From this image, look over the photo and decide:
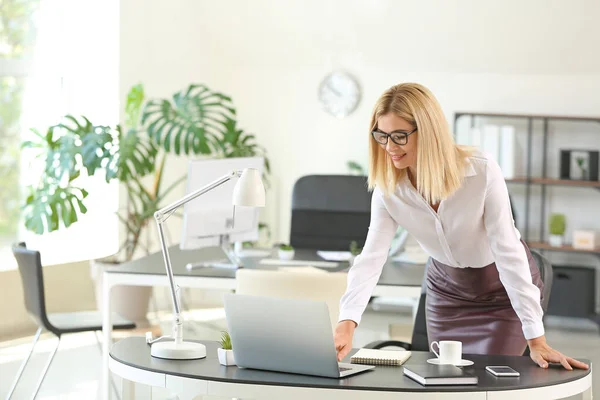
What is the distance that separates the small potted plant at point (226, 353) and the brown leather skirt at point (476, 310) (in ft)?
2.85

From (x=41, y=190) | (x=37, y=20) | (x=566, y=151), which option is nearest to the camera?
(x=41, y=190)

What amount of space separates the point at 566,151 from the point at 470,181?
4.86 meters

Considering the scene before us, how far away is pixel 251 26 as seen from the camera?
7.72 m

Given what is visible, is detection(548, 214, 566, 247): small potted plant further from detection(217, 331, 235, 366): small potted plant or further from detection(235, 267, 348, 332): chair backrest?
detection(217, 331, 235, 366): small potted plant

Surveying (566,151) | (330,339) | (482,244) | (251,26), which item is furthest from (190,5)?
(330,339)

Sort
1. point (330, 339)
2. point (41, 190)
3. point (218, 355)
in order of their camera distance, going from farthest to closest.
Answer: point (41, 190) → point (218, 355) → point (330, 339)

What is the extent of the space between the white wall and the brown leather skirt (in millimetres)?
4222

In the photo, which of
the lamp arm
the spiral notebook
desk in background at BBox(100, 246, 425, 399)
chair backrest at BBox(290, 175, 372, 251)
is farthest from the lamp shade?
chair backrest at BBox(290, 175, 372, 251)

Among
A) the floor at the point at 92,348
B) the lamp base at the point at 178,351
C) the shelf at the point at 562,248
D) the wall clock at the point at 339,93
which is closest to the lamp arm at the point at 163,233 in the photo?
the lamp base at the point at 178,351

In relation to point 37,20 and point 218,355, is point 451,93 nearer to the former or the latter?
point 37,20

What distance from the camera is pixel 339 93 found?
784 centimetres

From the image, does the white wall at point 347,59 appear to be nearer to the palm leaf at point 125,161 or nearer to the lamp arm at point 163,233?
the palm leaf at point 125,161

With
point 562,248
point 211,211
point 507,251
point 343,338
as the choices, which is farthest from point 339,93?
point 343,338

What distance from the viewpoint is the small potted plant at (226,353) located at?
249 centimetres
